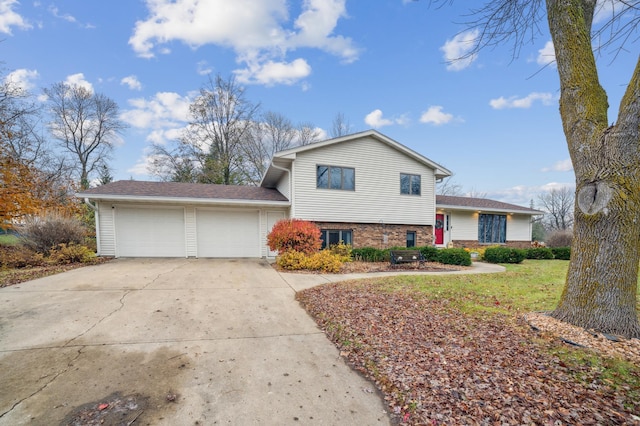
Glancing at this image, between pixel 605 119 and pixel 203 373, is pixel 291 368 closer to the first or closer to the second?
pixel 203 373

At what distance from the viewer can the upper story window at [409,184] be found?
13.8m

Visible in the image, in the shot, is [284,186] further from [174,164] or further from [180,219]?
[174,164]

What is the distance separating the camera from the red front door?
16.3 metres

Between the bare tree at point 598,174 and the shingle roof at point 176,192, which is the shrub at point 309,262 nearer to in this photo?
the shingle roof at point 176,192

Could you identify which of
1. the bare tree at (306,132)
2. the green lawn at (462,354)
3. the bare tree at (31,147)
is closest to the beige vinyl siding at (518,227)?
the green lawn at (462,354)

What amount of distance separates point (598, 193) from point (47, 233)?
48.9 ft

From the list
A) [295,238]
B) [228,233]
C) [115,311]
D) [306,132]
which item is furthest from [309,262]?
[306,132]

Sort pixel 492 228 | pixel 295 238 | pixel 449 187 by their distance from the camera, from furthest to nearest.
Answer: pixel 449 187
pixel 492 228
pixel 295 238

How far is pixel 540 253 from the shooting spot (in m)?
13.9

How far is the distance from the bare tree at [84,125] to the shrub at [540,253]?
30567 mm

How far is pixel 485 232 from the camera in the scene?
685 inches

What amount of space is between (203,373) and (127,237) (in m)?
11.2

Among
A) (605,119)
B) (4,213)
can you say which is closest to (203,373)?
(605,119)

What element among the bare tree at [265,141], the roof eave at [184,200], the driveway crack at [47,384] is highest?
the bare tree at [265,141]
